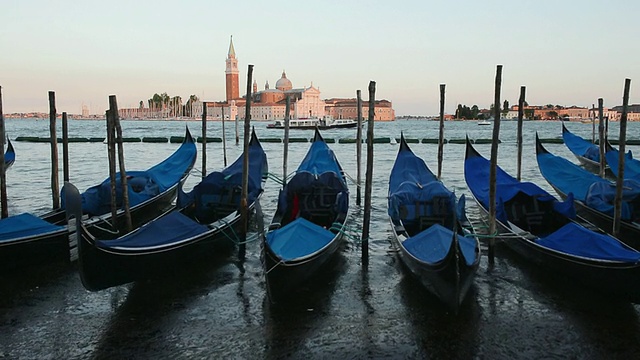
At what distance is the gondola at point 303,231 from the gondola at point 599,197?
3.24 m

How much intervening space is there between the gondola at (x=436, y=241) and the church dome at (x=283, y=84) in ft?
320

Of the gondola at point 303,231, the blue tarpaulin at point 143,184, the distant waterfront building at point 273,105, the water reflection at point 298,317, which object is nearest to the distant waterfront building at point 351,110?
the distant waterfront building at point 273,105

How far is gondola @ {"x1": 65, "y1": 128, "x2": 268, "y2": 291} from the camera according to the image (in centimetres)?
418

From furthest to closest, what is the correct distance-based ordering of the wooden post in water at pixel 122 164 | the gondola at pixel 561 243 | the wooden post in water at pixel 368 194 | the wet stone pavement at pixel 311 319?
the wooden post in water at pixel 122 164 < the wooden post in water at pixel 368 194 < the gondola at pixel 561 243 < the wet stone pavement at pixel 311 319

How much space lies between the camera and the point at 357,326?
13.6 ft

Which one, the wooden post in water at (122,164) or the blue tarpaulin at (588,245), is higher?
the wooden post in water at (122,164)

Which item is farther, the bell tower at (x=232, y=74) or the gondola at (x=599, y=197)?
the bell tower at (x=232, y=74)

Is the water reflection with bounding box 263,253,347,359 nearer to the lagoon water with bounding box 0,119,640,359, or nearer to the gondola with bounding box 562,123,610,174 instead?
the lagoon water with bounding box 0,119,640,359

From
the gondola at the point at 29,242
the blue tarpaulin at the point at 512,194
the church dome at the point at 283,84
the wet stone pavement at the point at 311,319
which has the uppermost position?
the church dome at the point at 283,84

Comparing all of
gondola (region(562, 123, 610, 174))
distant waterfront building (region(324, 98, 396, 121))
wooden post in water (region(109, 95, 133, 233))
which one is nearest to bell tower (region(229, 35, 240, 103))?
distant waterfront building (region(324, 98, 396, 121))

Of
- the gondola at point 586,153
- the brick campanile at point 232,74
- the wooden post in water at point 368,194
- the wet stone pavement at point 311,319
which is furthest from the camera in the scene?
the brick campanile at point 232,74

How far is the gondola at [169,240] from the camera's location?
13.7ft

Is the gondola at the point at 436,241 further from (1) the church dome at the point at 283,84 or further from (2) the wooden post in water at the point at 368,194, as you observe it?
(1) the church dome at the point at 283,84

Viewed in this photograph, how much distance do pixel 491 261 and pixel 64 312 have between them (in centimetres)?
425
